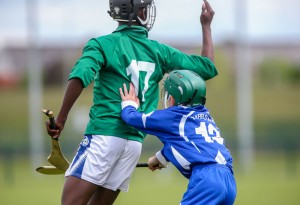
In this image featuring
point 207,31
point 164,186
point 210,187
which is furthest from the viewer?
point 164,186

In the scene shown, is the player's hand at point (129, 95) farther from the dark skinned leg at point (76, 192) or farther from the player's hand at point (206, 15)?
the player's hand at point (206, 15)

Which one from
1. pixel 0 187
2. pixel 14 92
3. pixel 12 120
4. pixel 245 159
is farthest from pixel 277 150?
pixel 14 92

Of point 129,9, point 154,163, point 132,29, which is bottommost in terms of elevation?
point 154,163

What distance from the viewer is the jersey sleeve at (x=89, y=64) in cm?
667

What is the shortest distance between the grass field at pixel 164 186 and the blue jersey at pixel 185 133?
7.19 m

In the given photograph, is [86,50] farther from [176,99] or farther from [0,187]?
[0,187]

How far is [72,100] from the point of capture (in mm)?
6754

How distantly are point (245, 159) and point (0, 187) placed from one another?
29.9ft

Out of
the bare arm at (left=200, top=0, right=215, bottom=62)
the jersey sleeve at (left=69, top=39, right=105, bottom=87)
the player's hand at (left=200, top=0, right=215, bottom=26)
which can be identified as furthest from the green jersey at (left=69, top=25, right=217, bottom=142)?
the player's hand at (left=200, top=0, right=215, bottom=26)

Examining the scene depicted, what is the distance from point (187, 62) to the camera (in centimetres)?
735

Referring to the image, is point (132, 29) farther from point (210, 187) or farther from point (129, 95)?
point (210, 187)

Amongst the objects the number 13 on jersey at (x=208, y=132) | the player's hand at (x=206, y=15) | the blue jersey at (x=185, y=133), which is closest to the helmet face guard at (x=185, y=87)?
the blue jersey at (x=185, y=133)

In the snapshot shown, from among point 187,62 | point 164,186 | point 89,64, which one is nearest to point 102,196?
point 89,64

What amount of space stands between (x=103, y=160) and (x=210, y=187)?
979mm
